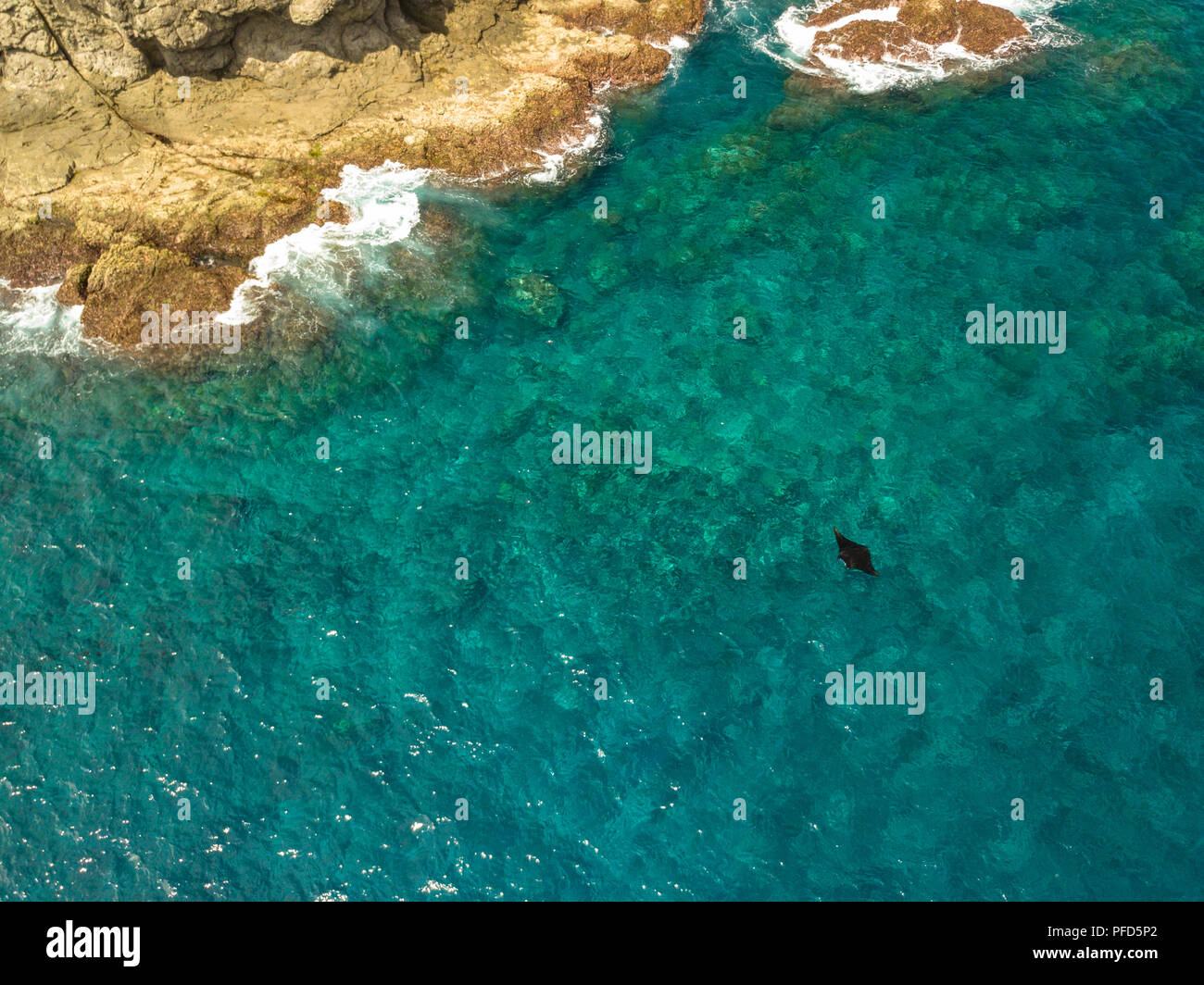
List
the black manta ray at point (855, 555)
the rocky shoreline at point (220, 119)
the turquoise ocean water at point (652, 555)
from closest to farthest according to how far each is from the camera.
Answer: the turquoise ocean water at point (652, 555) → the black manta ray at point (855, 555) → the rocky shoreline at point (220, 119)

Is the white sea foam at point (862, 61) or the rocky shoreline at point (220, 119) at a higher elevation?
the white sea foam at point (862, 61)

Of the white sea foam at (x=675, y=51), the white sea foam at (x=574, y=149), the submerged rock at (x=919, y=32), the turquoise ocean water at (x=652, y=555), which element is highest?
the submerged rock at (x=919, y=32)

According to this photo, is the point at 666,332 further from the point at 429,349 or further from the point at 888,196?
the point at 888,196

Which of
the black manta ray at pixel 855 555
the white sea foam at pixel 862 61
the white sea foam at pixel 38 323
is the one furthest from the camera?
the white sea foam at pixel 862 61

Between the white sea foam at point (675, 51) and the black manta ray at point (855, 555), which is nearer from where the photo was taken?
the black manta ray at point (855, 555)

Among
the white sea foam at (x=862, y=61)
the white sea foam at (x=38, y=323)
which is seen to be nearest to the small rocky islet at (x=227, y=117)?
the white sea foam at (x=38, y=323)

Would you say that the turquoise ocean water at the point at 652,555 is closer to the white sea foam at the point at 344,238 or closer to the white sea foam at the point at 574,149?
the white sea foam at the point at 344,238

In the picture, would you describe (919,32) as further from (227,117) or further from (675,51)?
(227,117)
